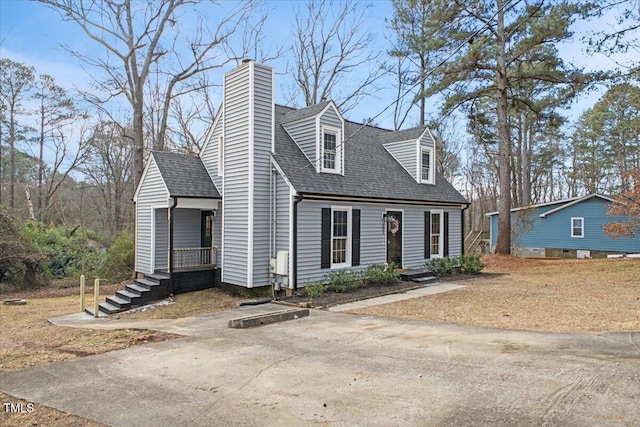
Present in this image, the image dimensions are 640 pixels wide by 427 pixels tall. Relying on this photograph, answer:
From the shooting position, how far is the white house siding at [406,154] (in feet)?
52.9

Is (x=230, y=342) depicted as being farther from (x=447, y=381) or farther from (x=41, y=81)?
(x=41, y=81)

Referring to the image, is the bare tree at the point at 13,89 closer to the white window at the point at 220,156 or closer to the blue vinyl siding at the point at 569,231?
the white window at the point at 220,156

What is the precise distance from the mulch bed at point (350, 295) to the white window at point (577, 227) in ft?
57.6

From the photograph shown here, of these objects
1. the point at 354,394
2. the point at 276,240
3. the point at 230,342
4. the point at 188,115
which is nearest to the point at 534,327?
the point at 354,394

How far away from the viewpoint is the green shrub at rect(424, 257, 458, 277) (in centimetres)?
1517

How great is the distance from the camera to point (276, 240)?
11.5m

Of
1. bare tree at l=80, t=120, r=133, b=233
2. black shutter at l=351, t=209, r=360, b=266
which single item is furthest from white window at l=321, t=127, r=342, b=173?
bare tree at l=80, t=120, r=133, b=233

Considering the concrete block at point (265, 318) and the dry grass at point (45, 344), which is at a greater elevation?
the concrete block at point (265, 318)

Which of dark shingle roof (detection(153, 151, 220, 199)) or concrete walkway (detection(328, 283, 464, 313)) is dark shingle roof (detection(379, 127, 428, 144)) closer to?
concrete walkway (detection(328, 283, 464, 313))


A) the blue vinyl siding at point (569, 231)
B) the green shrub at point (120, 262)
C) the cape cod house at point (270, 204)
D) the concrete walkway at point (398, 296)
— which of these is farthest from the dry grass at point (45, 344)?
the blue vinyl siding at point (569, 231)

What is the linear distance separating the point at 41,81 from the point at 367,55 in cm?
2120

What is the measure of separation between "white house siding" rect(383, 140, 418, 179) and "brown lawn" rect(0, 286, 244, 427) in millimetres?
8621

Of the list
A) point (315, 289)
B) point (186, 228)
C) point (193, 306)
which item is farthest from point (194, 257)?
point (315, 289)

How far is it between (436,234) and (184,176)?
9.45 metres
